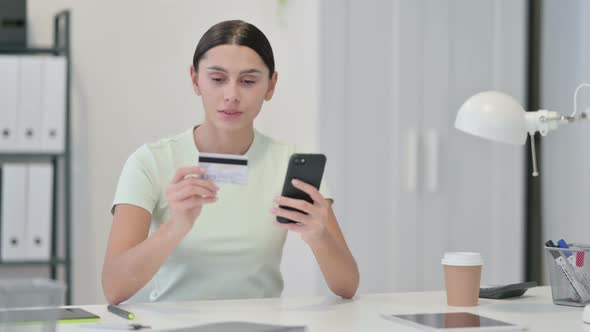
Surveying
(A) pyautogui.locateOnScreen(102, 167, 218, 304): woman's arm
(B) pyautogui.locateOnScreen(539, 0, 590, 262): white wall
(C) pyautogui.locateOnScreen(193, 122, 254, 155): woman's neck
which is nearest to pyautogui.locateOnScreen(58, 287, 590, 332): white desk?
(A) pyautogui.locateOnScreen(102, 167, 218, 304): woman's arm

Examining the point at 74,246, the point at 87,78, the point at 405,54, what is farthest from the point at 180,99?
the point at 405,54

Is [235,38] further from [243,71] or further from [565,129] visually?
[565,129]

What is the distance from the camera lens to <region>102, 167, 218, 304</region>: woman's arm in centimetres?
173

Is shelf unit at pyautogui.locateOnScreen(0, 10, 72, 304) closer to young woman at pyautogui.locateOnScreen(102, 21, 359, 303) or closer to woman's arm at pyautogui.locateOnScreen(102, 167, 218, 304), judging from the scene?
young woman at pyautogui.locateOnScreen(102, 21, 359, 303)

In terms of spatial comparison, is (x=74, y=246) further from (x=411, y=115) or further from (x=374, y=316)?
(x=374, y=316)

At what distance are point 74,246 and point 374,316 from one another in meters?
2.04

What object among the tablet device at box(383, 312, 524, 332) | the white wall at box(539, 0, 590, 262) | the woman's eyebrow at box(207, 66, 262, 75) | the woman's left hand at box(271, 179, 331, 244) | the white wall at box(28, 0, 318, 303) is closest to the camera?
the tablet device at box(383, 312, 524, 332)

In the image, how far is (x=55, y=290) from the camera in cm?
94

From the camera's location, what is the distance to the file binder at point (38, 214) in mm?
3121

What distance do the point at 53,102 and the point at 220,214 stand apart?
135cm

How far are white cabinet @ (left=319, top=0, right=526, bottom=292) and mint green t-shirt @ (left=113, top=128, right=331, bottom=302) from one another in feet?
3.43

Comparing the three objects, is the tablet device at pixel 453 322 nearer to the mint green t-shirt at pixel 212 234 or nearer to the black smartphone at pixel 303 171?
the black smartphone at pixel 303 171

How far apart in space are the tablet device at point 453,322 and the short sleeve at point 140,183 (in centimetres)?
64

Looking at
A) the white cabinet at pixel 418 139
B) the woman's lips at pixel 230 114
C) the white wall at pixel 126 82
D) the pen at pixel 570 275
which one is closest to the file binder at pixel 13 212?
the white wall at pixel 126 82
